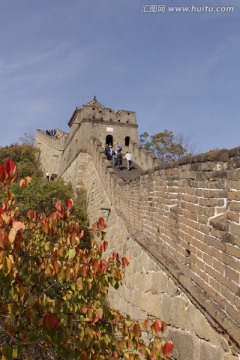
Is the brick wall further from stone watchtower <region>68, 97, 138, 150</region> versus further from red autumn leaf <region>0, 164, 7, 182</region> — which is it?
stone watchtower <region>68, 97, 138, 150</region>

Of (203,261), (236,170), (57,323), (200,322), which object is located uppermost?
(236,170)

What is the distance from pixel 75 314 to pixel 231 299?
1.54 meters

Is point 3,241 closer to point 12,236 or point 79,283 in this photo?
point 12,236

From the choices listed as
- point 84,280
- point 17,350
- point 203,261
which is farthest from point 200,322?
point 17,350

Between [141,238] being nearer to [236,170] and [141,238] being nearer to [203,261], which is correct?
[203,261]

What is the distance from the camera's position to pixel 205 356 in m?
2.97

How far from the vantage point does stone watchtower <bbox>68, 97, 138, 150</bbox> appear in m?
21.0

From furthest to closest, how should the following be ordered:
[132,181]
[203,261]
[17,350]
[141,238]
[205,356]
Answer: [132,181], [141,238], [203,261], [205,356], [17,350]

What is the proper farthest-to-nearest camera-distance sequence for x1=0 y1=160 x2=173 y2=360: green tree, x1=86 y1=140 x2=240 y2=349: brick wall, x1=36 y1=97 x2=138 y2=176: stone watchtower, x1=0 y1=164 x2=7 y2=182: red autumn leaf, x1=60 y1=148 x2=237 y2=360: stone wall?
x1=36 y1=97 x2=138 y2=176: stone watchtower, x1=60 y1=148 x2=237 y2=360: stone wall, x1=86 y1=140 x2=240 y2=349: brick wall, x1=0 y1=160 x2=173 y2=360: green tree, x1=0 y1=164 x2=7 y2=182: red autumn leaf

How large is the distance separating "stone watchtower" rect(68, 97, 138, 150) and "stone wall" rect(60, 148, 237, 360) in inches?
341

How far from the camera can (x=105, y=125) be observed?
71.7 feet

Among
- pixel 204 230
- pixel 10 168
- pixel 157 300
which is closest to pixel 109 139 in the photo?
pixel 157 300

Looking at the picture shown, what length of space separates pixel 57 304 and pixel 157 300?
2109mm

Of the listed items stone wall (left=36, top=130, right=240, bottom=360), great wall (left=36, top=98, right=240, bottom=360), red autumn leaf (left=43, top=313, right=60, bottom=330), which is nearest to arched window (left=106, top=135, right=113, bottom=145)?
great wall (left=36, top=98, right=240, bottom=360)
